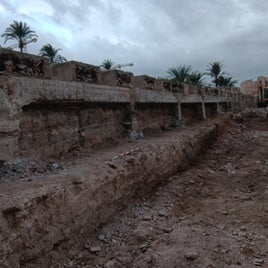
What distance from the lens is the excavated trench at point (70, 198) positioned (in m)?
2.95

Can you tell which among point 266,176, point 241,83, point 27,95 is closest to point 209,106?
point 266,176

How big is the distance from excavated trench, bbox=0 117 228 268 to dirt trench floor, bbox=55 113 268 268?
17cm

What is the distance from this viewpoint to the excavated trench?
295cm

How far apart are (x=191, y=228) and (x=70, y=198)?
1573 mm

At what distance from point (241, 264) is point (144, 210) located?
1657 mm

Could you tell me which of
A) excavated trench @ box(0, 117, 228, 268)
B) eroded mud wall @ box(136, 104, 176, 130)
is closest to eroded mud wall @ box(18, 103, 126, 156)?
excavated trench @ box(0, 117, 228, 268)

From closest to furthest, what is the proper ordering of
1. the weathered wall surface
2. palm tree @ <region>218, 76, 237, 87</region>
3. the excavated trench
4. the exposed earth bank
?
the excavated trench
the exposed earth bank
the weathered wall surface
palm tree @ <region>218, 76, 237, 87</region>

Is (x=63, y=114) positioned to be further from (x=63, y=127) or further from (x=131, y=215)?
(x=131, y=215)

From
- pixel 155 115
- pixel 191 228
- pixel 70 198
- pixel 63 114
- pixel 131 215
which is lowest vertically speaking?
pixel 191 228

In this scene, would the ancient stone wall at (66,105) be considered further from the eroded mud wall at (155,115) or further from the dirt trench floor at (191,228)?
the dirt trench floor at (191,228)

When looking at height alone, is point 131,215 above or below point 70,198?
below

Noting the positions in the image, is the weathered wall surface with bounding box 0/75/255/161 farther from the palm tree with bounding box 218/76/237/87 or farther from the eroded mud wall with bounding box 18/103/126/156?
the palm tree with bounding box 218/76/237/87

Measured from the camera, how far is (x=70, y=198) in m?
3.63

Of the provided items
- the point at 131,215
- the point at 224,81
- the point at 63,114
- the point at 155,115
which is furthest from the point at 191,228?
the point at 224,81
